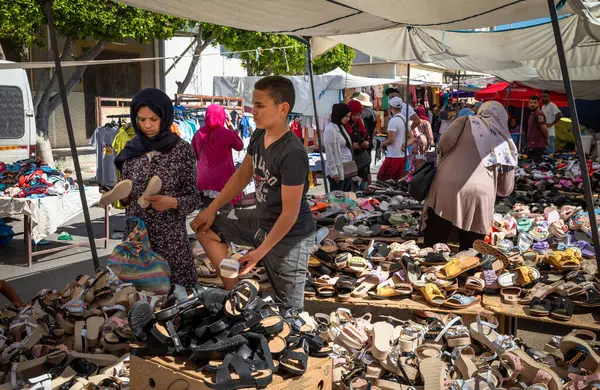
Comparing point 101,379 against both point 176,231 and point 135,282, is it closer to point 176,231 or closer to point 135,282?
point 135,282

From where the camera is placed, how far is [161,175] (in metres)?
3.51

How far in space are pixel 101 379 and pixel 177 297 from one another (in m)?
0.51

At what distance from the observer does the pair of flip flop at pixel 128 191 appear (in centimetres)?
337

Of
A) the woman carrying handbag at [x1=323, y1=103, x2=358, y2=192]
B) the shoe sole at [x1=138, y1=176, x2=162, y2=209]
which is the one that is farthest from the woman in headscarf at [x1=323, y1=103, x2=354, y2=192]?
the shoe sole at [x1=138, y1=176, x2=162, y2=209]

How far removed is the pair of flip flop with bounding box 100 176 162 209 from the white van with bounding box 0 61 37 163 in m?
6.06

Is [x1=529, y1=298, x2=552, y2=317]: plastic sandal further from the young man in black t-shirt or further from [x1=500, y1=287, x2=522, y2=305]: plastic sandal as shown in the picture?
the young man in black t-shirt

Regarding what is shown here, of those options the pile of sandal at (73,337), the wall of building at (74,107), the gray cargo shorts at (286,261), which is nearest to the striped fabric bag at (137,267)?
the pile of sandal at (73,337)

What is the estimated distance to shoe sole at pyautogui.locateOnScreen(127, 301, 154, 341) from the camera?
7.86 feet

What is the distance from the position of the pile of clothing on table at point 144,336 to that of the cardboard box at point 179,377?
3 cm

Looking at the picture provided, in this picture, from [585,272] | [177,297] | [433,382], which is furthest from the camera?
[585,272]

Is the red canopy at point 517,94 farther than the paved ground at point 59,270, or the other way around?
the red canopy at point 517,94

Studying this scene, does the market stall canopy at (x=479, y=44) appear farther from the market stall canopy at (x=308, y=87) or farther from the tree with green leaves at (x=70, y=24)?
the market stall canopy at (x=308, y=87)

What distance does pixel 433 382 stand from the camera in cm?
282

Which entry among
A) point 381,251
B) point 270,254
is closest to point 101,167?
point 381,251
